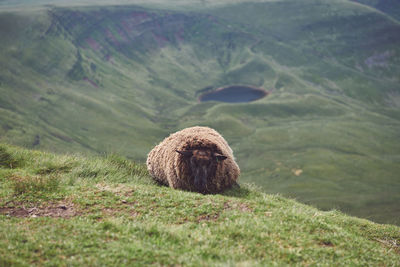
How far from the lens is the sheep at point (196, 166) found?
13.3m

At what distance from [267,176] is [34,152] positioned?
11045 cm

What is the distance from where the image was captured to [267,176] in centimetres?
11869

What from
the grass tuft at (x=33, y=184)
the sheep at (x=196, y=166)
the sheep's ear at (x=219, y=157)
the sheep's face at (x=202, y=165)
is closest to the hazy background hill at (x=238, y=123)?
the sheep at (x=196, y=166)

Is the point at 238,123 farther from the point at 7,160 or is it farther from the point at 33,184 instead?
the point at 33,184

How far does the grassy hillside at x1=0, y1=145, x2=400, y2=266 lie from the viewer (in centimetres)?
654

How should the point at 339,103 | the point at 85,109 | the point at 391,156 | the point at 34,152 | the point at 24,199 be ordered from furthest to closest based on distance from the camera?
the point at 339,103
the point at 85,109
the point at 391,156
the point at 34,152
the point at 24,199

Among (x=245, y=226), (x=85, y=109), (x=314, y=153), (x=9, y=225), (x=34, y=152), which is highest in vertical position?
(x=85, y=109)

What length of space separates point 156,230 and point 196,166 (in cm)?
592

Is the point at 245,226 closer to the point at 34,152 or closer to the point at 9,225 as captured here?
the point at 9,225

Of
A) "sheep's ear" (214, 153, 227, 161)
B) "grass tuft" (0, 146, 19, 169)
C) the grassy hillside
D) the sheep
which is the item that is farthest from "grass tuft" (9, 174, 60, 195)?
"sheep's ear" (214, 153, 227, 161)

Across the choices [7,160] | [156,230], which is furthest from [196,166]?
[7,160]

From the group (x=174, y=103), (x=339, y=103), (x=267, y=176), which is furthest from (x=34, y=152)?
(x=339, y=103)

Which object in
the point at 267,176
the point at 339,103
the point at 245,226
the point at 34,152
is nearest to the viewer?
the point at 245,226

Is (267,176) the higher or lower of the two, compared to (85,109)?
lower
